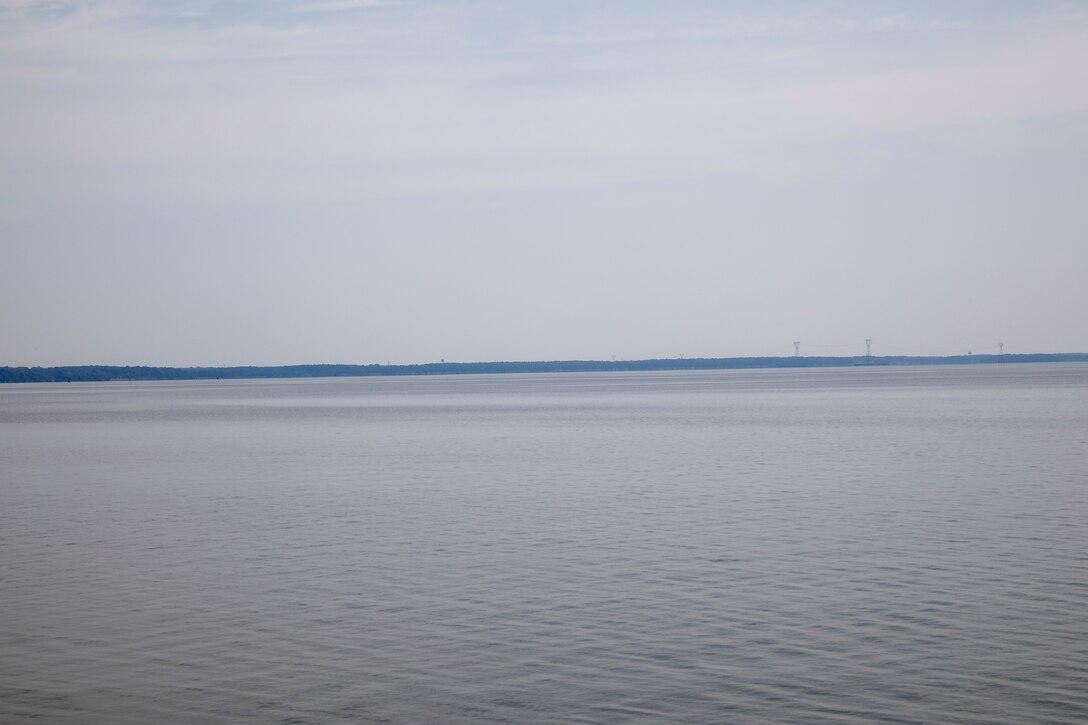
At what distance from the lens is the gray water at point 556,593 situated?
1048 centimetres

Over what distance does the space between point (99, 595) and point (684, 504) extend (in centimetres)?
1176

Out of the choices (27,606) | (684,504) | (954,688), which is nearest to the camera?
(954,688)

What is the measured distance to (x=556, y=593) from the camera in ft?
48.5

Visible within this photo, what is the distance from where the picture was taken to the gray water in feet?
34.4

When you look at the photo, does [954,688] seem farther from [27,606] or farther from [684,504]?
[684,504]

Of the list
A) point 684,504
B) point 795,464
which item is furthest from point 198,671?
point 795,464

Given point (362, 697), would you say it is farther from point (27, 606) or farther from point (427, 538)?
point (427, 538)

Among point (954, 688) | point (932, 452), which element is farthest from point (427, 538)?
point (932, 452)

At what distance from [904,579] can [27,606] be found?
11105mm

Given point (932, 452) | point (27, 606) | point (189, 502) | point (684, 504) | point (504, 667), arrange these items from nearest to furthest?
point (504, 667)
point (27, 606)
point (684, 504)
point (189, 502)
point (932, 452)

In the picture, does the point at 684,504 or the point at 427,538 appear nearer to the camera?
the point at 427,538

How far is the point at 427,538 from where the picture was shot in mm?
19594

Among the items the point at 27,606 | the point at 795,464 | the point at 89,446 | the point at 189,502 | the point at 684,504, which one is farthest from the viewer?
the point at 89,446

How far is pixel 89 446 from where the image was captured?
45.2 metres
